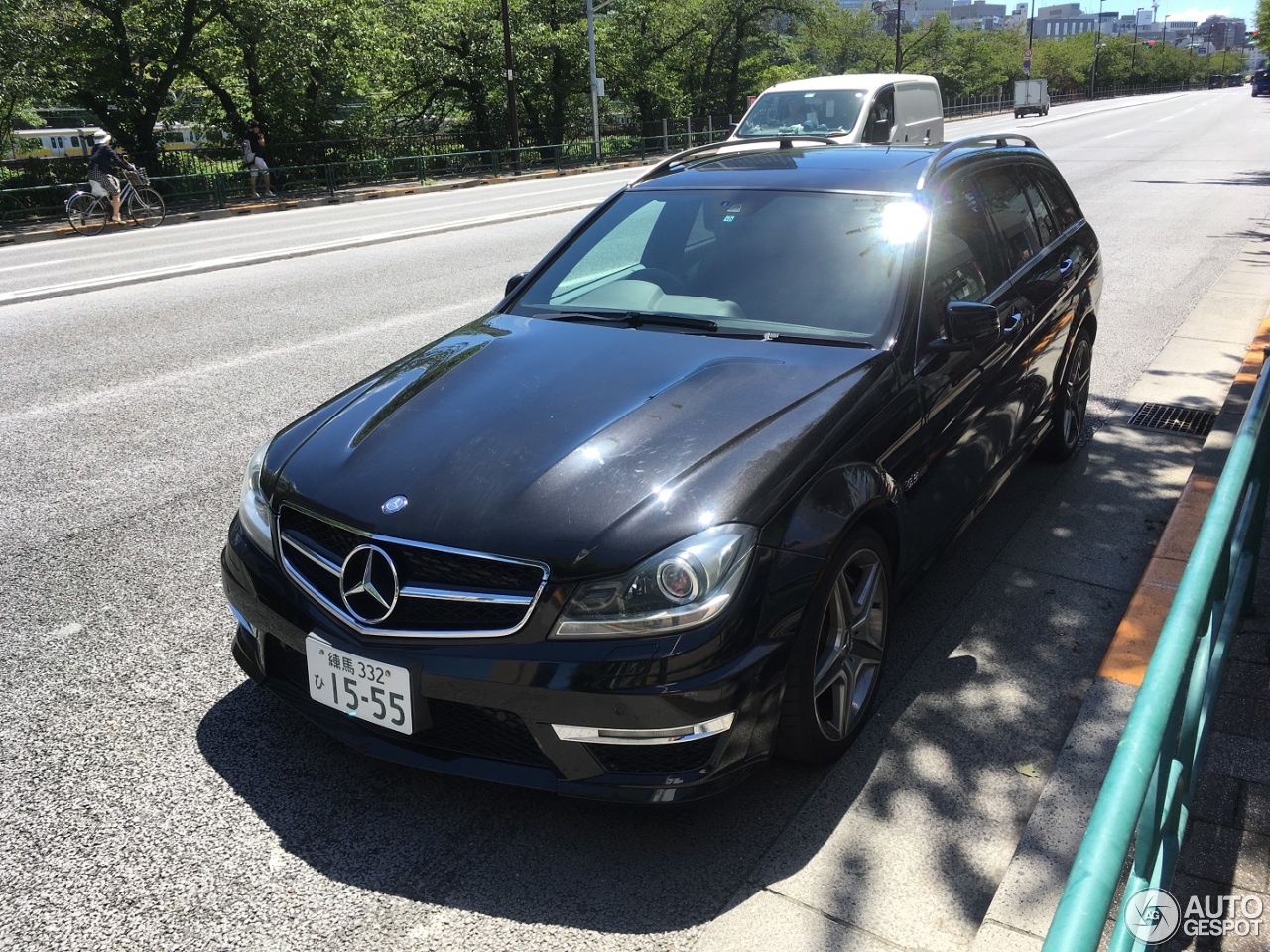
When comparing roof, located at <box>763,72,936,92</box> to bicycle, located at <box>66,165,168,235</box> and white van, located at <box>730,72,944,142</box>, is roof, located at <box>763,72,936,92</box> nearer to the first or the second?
white van, located at <box>730,72,944,142</box>

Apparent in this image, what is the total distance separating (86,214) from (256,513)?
2084 centimetres

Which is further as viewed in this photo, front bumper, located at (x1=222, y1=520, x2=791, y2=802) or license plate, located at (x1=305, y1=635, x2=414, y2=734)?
license plate, located at (x1=305, y1=635, x2=414, y2=734)

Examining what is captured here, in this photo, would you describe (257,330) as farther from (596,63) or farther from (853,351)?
(596,63)

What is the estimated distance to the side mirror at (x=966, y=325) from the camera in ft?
12.2

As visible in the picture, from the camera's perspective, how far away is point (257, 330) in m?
9.59

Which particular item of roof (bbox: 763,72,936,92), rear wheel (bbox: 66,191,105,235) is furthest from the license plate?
rear wheel (bbox: 66,191,105,235)

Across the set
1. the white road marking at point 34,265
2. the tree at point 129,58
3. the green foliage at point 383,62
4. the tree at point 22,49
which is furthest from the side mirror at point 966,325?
the tree at point 129,58

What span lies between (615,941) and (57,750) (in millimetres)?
1934

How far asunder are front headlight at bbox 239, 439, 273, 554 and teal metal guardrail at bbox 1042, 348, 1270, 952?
2351 millimetres

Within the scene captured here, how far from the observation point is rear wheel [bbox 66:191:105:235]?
20781 mm

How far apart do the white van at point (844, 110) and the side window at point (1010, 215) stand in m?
11.4

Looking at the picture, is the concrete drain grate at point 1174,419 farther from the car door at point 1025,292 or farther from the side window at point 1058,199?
the car door at point 1025,292

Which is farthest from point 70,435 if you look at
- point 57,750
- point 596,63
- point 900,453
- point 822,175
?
point 596,63

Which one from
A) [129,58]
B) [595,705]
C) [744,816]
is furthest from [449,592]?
[129,58]
